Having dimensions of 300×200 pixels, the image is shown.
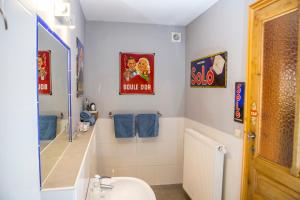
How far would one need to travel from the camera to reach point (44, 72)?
1.04 m

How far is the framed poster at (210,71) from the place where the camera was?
2.10 metres

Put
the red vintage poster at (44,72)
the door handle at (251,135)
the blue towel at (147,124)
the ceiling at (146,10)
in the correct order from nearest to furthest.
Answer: the red vintage poster at (44,72), the door handle at (251,135), the ceiling at (146,10), the blue towel at (147,124)

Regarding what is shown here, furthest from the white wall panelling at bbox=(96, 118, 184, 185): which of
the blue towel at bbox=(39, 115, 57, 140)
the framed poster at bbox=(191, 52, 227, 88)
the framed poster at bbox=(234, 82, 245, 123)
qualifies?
the blue towel at bbox=(39, 115, 57, 140)

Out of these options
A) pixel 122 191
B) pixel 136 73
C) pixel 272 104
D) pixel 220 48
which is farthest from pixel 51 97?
pixel 136 73

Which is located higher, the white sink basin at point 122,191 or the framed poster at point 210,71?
the framed poster at point 210,71

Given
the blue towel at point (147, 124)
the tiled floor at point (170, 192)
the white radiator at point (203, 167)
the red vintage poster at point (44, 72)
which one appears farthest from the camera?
the blue towel at point (147, 124)

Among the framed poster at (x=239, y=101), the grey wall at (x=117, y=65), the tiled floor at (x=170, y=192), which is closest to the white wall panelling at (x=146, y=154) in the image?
the tiled floor at (x=170, y=192)

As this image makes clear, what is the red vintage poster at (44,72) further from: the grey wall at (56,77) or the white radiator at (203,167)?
the white radiator at (203,167)

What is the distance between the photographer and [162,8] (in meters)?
2.46

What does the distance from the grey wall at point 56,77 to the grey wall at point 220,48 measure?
4.65 feet

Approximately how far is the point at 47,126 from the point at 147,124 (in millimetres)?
1959

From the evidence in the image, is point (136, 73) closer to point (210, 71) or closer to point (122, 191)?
point (210, 71)

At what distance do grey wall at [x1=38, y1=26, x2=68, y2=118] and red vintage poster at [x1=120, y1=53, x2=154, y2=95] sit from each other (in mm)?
1424

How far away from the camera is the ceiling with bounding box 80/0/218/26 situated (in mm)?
2300
